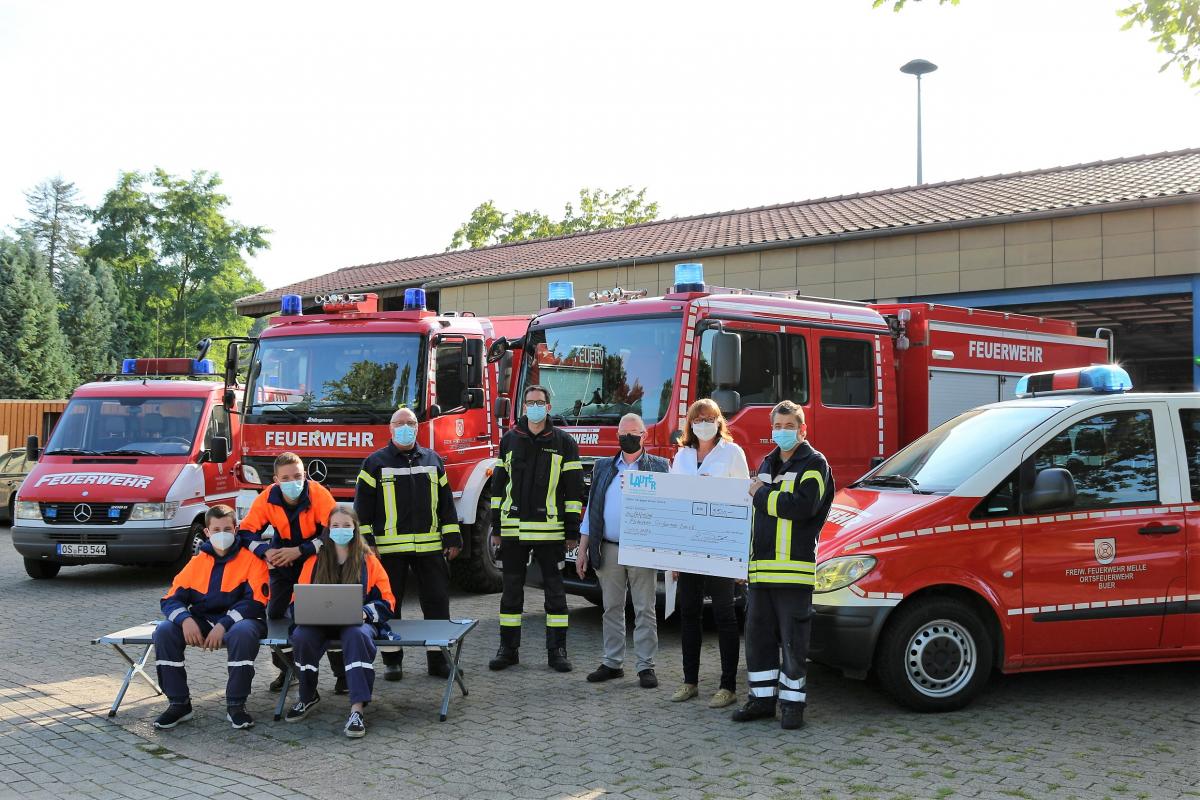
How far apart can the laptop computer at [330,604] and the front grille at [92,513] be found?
5.83 m

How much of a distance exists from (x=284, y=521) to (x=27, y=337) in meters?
41.2

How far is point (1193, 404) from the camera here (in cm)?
668

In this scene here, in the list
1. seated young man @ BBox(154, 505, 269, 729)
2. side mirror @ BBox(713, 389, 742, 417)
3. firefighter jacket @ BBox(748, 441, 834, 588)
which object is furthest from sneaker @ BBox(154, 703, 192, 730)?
side mirror @ BBox(713, 389, 742, 417)

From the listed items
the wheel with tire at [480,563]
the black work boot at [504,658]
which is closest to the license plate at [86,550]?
the wheel with tire at [480,563]

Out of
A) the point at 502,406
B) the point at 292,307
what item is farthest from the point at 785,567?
the point at 292,307

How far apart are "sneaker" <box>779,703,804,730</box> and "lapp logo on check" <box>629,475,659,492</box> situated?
157 cm

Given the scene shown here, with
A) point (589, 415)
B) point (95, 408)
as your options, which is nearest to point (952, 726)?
point (589, 415)

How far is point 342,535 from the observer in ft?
21.0

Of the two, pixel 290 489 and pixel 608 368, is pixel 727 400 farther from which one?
pixel 290 489

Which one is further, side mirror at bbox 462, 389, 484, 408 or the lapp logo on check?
side mirror at bbox 462, 389, 484, 408

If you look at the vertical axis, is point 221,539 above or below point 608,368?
below

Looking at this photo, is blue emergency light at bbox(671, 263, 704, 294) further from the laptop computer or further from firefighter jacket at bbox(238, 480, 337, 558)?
the laptop computer

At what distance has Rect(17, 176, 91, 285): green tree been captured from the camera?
2295 inches

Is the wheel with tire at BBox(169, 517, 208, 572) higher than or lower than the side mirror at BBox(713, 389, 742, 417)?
lower
